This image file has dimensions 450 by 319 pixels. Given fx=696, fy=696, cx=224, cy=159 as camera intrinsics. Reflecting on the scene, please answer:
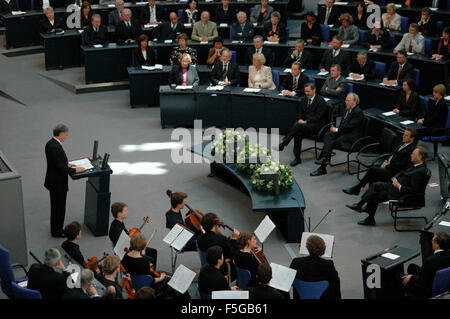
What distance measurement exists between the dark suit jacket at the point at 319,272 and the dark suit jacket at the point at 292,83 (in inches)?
258

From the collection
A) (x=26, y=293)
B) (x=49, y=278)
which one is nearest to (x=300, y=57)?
(x=49, y=278)

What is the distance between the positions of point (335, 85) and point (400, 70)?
4.65 feet

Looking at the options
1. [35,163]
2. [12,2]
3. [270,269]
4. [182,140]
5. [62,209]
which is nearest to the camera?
[270,269]

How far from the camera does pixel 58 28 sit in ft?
56.7

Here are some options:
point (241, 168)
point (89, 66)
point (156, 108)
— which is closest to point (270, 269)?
point (241, 168)

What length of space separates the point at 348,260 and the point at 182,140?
5.25 meters

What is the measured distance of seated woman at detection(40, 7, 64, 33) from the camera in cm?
1722

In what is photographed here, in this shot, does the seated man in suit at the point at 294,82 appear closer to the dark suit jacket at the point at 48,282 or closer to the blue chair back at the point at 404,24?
the blue chair back at the point at 404,24

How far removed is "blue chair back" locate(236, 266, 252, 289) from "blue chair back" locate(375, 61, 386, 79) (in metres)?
7.53

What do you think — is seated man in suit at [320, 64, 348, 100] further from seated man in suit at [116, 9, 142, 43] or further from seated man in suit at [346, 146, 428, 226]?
seated man in suit at [116, 9, 142, 43]

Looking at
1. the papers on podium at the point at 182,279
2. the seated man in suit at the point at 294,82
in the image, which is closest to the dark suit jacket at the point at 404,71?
the seated man in suit at the point at 294,82

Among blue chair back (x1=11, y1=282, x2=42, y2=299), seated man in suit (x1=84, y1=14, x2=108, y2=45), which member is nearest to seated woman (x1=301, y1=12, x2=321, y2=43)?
seated man in suit (x1=84, y1=14, x2=108, y2=45)

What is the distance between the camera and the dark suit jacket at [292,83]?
523 inches

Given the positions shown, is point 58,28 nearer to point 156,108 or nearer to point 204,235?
point 156,108
